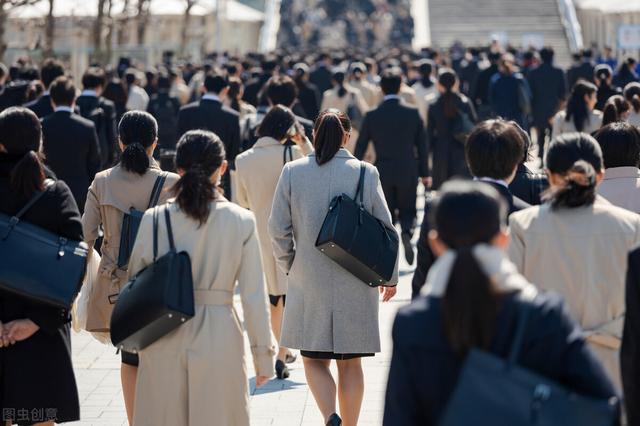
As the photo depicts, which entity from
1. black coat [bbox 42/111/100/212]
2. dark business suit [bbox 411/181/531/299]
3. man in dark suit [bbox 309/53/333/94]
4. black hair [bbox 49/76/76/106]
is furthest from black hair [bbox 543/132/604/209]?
man in dark suit [bbox 309/53/333/94]

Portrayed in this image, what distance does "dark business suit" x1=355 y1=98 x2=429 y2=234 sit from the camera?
11.8 metres

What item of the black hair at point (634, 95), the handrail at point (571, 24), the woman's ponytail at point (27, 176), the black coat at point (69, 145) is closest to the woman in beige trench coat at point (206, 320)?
the woman's ponytail at point (27, 176)

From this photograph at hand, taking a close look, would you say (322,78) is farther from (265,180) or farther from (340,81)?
(265,180)

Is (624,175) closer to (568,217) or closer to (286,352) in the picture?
(568,217)

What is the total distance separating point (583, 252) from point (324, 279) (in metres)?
2.14

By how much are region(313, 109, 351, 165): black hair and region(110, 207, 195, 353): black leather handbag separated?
1699 millimetres

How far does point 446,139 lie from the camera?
13.9 metres

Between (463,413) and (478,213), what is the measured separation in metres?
0.52

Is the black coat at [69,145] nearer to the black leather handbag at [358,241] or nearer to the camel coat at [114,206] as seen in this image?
the camel coat at [114,206]

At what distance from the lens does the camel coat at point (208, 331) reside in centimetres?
518

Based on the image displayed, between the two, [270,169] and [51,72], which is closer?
[270,169]

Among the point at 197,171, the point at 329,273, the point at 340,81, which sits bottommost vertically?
the point at 329,273

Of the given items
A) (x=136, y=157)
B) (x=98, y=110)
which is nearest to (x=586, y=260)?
(x=136, y=157)

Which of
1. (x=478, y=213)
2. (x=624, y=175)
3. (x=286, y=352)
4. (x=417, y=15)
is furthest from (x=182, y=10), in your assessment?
(x=478, y=213)
